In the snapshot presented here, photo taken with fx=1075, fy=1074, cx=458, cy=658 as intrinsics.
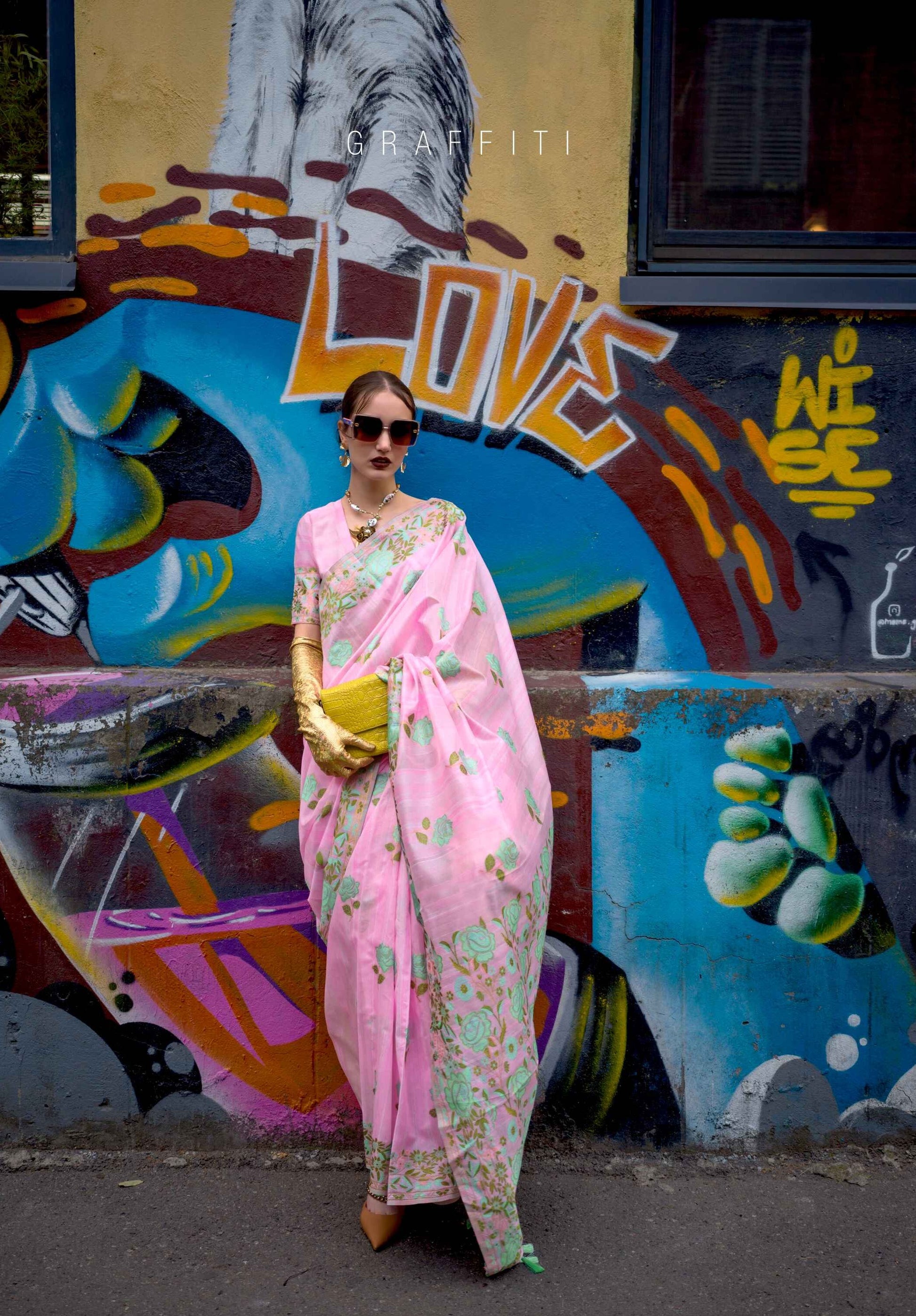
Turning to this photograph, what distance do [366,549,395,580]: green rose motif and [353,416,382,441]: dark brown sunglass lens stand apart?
0.97 feet

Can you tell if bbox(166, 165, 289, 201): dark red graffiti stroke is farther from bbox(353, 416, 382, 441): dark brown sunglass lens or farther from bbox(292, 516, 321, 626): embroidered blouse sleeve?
bbox(292, 516, 321, 626): embroidered blouse sleeve

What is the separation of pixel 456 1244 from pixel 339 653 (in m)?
1.53

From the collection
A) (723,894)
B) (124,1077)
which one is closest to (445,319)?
(723,894)

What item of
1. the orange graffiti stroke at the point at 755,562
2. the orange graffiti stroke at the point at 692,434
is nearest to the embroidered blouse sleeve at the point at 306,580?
the orange graffiti stroke at the point at 692,434

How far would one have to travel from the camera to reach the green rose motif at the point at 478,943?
254 centimetres

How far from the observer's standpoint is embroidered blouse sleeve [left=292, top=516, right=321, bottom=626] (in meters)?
2.89

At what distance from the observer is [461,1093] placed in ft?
8.25

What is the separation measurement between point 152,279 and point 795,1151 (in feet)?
10.5

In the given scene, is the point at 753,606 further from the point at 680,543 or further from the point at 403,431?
the point at 403,431

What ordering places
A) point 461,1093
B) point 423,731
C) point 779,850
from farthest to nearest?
point 779,850, point 423,731, point 461,1093

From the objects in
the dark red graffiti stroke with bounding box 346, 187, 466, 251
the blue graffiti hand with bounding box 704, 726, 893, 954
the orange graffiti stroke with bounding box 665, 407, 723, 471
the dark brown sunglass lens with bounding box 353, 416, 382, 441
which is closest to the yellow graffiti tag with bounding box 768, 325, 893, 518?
the orange graffiti stroke with bounding box 665, 407, 723, 471

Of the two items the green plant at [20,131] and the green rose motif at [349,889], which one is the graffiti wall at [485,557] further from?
the green rose motif at [349,889]

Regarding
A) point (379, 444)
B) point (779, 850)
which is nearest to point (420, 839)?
point (379, 444)

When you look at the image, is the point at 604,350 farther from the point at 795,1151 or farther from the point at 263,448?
the point at 795,1151
